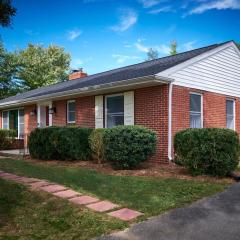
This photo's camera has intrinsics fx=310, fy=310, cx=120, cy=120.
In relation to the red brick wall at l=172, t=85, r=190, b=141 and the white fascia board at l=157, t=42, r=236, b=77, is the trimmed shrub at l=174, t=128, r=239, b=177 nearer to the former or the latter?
the red brick wall at l=172, t=85, r=190, b=141

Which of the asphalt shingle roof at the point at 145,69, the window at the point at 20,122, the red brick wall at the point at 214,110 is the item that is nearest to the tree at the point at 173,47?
the window at the point at 20,122

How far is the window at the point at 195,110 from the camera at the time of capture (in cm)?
1105

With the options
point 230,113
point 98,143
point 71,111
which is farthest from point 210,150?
point 71,111

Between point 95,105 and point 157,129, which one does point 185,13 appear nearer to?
point 95,105

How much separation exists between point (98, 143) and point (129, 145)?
1635 mm

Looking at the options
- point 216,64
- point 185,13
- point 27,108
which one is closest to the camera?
point 216,64

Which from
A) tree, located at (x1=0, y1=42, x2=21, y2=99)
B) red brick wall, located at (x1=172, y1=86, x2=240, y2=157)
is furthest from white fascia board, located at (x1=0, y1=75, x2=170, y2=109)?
tree, located at (x1=0, y1=42, x2=21, y2=99)

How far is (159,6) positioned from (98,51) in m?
13.3

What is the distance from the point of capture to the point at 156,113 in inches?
400

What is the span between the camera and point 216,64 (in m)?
12.1

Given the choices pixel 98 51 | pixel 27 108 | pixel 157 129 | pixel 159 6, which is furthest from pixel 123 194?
pixel 98 51

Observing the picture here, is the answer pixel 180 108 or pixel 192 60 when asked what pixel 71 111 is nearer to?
pixel 180 108

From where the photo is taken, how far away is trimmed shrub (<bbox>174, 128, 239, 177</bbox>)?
7238mm

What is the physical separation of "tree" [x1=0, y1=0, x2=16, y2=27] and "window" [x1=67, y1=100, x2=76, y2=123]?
26.8ft
